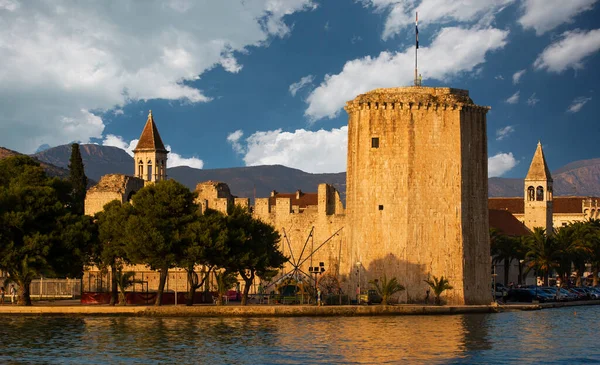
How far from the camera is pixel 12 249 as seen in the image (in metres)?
41.1

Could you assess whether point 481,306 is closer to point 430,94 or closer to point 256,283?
point 430,94

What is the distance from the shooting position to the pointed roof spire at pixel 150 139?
85.7m

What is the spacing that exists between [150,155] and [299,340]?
5506 centimetres

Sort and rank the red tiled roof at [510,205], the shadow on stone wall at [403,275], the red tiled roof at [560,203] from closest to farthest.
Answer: the shadow on stone wall at [403,275] < the red tiled roof at [510,205] < the red tiled roof at [560,203]

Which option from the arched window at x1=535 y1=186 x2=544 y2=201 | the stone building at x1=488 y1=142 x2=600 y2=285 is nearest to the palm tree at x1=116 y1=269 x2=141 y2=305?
the stone building at x1=488 y1=142 x2=600 y2=285

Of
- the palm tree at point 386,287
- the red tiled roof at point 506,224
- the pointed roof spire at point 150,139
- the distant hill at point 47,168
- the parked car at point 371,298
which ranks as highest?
the distant hill at point 47,168

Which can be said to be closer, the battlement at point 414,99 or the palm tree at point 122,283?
the palm tree at point 122,283

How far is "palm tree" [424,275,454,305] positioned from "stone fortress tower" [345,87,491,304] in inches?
14.9

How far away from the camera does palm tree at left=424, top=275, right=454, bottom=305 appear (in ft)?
142

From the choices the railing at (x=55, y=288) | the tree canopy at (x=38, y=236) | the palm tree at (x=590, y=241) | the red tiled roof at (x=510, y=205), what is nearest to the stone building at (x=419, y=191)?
the tree canopy at (x=38, y=236)

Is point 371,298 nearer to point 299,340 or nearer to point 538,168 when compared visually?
point 299,340

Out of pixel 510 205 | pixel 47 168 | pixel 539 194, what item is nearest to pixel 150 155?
pixel 539 194

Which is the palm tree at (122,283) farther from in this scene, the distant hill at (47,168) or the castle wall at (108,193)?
the distant hill at (47,168)

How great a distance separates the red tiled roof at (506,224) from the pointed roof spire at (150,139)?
96.3 ft
